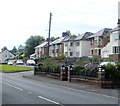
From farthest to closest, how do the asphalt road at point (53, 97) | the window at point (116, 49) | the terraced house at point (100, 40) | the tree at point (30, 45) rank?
the tree at point (30, 45) → the terraced house at point (100, 40) → the window at point (116, 49) → the asphalt road at point (53, 97)

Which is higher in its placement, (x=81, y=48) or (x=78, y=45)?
(x=78, y=45)

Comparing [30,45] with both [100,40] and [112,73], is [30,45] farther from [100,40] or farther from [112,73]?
[112,73]

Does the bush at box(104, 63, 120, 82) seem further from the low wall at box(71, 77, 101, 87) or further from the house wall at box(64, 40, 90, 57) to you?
the house wall at box(64, 40, 90, 57)

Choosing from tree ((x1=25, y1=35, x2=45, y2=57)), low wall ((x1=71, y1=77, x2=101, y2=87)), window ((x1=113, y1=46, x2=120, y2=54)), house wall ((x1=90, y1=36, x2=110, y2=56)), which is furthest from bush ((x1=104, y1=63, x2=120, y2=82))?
tree ((x1=25, y1=35, x2=45, y2=57))

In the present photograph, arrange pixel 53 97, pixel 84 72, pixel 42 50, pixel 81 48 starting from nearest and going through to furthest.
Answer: pixel 53 97
pixel 84 72
pixel 81 48
pixel 42 50

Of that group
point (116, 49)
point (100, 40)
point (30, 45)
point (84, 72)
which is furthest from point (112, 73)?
point (30, 45)

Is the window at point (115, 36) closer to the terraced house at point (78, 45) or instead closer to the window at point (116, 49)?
the window at point (116, 49)

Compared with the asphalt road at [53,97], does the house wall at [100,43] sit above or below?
above

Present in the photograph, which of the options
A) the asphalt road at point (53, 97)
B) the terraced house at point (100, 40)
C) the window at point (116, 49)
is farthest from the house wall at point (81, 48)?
the asphalt road at point (53, 97)

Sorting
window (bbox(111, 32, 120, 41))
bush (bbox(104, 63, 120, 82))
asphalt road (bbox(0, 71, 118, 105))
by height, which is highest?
window (bbox(111, 32, 120, 41))

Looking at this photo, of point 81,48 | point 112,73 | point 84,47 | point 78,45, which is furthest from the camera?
point 78,45

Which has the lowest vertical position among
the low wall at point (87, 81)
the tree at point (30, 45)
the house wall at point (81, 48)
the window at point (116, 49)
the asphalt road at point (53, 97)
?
the asphalt road at point (53, 97)

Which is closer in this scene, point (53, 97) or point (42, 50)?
point (53, 97)

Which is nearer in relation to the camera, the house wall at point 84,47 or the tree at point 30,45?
the house wall at point 84,47
